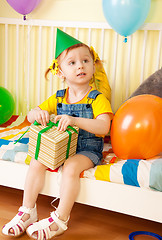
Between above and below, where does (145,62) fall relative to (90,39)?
below

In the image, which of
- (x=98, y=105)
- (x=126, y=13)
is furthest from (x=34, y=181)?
(x=126, y=13)

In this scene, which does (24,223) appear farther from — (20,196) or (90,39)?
(90,39)

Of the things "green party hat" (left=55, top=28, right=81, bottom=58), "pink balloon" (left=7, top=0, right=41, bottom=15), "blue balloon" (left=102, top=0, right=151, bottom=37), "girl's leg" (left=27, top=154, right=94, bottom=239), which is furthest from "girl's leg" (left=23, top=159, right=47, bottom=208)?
"pink balloon" (left=7, top=0, right=41, bottom=15)

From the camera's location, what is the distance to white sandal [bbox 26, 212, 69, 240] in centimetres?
113

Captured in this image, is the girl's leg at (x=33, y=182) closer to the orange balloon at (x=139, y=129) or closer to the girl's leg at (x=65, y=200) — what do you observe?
the girl's leg at (x=65, y=200)

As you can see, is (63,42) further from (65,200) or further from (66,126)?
(65,200)

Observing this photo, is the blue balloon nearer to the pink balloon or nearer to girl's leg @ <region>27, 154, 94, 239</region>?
the pink balloon

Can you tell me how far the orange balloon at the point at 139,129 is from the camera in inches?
47.1

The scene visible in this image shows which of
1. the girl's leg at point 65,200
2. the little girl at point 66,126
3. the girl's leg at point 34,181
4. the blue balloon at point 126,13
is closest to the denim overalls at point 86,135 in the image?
the little girl at point 66,126

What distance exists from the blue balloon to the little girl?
0.34 metres

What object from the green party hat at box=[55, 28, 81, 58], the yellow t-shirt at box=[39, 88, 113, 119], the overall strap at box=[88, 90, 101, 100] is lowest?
the yellow t-shirt at box=[39, 88, 113, 119]

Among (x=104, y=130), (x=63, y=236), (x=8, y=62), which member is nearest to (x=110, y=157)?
(x=104, y=130)

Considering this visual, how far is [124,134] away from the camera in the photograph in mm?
1238

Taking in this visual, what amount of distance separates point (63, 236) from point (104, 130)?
1.52 ft
